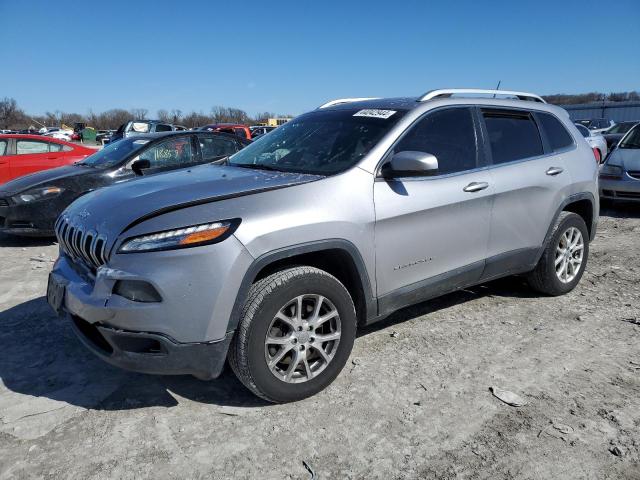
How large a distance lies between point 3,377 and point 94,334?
0.92m

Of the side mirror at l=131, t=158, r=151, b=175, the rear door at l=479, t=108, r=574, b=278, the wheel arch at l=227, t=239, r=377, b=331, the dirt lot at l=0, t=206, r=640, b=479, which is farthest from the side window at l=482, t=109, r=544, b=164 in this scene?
the side mirror at l=131, t=158, r=151, b=175

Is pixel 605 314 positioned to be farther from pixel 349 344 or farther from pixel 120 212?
pixel 120 212

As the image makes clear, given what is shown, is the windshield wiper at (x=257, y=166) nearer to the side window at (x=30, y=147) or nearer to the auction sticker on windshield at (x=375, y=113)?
the auction sticker on windshield at (x=375, y=113)

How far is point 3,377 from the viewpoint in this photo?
127 inches

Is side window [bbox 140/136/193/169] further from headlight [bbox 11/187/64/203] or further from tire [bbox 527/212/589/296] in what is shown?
tire [bbox 527/212/589/296]

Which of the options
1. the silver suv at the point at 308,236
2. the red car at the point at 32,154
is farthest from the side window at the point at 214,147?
the silver suv at the point at 308,236

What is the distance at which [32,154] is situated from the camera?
9141 millimetres

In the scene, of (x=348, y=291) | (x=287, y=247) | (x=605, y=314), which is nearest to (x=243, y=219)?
(x=287, y=247)

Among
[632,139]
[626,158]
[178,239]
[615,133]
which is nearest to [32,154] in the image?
[178,239]

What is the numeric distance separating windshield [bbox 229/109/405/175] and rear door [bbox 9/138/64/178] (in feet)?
21.7

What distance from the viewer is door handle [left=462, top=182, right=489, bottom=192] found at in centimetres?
358

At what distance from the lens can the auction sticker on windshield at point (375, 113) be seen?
139 inches

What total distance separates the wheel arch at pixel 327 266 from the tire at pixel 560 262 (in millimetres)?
2005

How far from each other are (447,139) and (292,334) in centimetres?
182
